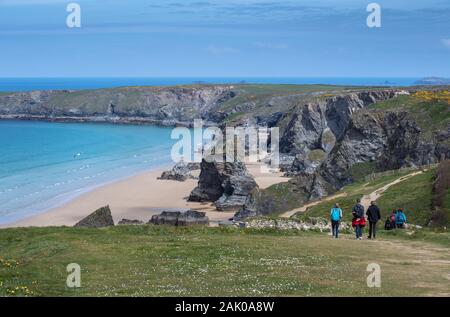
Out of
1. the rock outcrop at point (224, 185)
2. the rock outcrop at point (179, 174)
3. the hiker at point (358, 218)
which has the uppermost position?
the hiker at point (358, 218)

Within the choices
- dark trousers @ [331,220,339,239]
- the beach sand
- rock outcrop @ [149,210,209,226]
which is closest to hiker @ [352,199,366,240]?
dark trousers @ [331,220,339,239]

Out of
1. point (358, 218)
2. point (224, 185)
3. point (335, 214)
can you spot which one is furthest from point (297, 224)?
point (224, 185)

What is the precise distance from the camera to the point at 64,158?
111625 mm

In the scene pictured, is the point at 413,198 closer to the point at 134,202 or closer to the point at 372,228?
the point at 372,228

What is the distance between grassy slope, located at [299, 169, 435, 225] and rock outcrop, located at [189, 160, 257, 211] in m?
16.1

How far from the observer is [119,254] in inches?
926

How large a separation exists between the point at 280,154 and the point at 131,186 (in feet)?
118

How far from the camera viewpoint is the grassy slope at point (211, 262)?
17656mm

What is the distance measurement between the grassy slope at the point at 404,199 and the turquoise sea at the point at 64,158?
96.2 ft

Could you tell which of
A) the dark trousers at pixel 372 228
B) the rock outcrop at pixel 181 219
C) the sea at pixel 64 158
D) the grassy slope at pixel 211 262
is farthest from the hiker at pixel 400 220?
the sea at pixel 64 158

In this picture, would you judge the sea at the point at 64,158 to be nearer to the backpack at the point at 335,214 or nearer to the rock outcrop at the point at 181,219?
the rock outcrop at the point at 181,219
